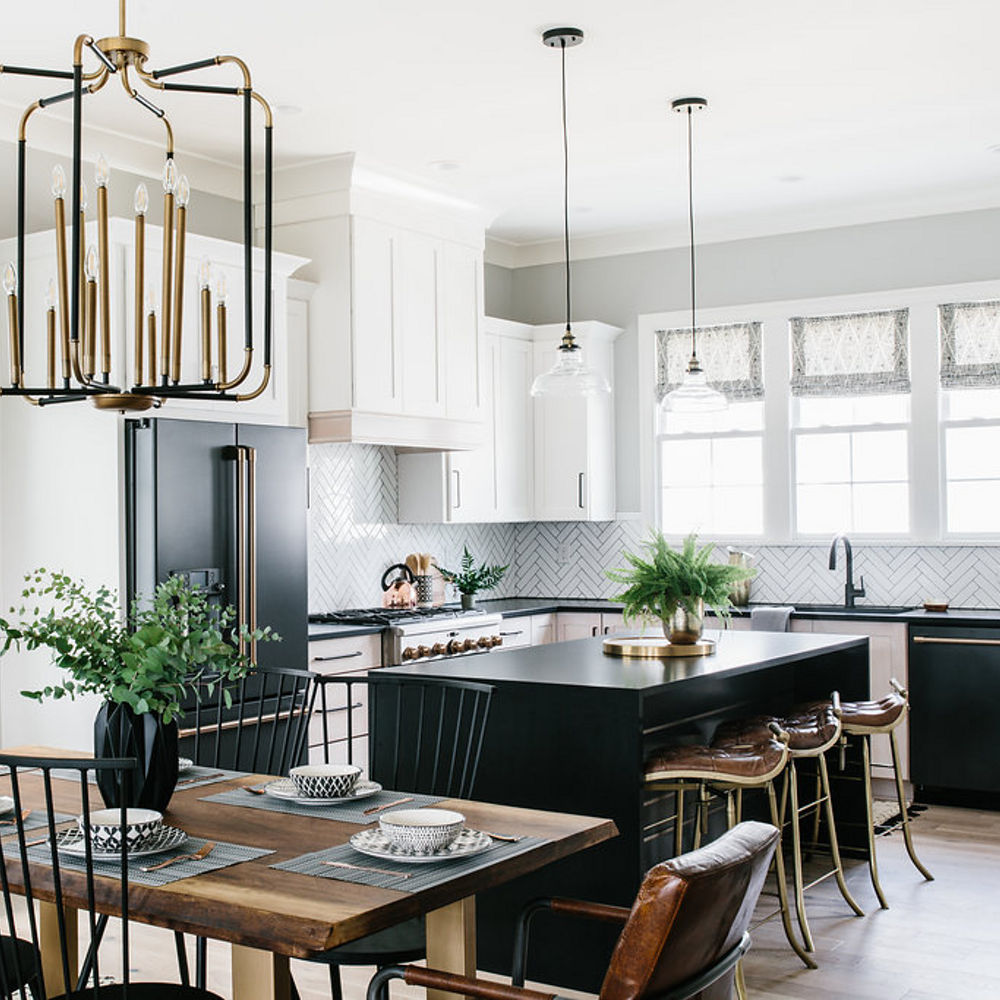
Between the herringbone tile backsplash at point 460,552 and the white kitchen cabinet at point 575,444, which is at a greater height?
the white kitchen cabinet at point 575,444

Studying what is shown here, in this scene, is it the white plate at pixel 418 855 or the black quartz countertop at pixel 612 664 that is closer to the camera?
the white plate at pixel 418 855

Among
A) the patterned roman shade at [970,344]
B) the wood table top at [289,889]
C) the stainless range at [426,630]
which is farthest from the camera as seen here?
the patterned roman shade at [970,344]

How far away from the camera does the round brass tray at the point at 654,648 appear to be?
441 cm

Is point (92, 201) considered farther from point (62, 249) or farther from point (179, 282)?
point (179, 282)

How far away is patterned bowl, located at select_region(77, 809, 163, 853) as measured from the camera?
2318mm

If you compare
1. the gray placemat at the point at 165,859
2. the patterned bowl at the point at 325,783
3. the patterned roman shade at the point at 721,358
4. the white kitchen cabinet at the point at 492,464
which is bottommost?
the gray placemat at the point at 165,859

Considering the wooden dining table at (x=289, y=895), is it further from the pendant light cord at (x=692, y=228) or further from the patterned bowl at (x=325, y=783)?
the pendant light cord at (x=692, y=228)

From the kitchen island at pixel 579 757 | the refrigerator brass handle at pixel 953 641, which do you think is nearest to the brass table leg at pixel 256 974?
the kitchen island at pixel 579 757

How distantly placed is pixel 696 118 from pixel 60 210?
11.6ft

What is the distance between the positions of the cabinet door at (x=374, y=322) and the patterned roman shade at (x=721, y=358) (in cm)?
198

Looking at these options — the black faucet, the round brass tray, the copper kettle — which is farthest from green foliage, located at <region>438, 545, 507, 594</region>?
the round brass tray

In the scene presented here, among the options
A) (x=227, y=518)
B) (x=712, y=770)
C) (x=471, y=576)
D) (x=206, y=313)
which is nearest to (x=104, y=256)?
(x=206, y=313)

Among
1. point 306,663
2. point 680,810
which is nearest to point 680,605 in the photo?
point 680,810

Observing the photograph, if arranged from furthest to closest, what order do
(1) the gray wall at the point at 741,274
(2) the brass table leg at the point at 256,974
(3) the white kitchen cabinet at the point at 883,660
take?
(1) the gray wall at the point at 741,274 → (3) the white kitchen cabinet at the point at 883,660 → (2) the brass table leg at the point at 256,974
